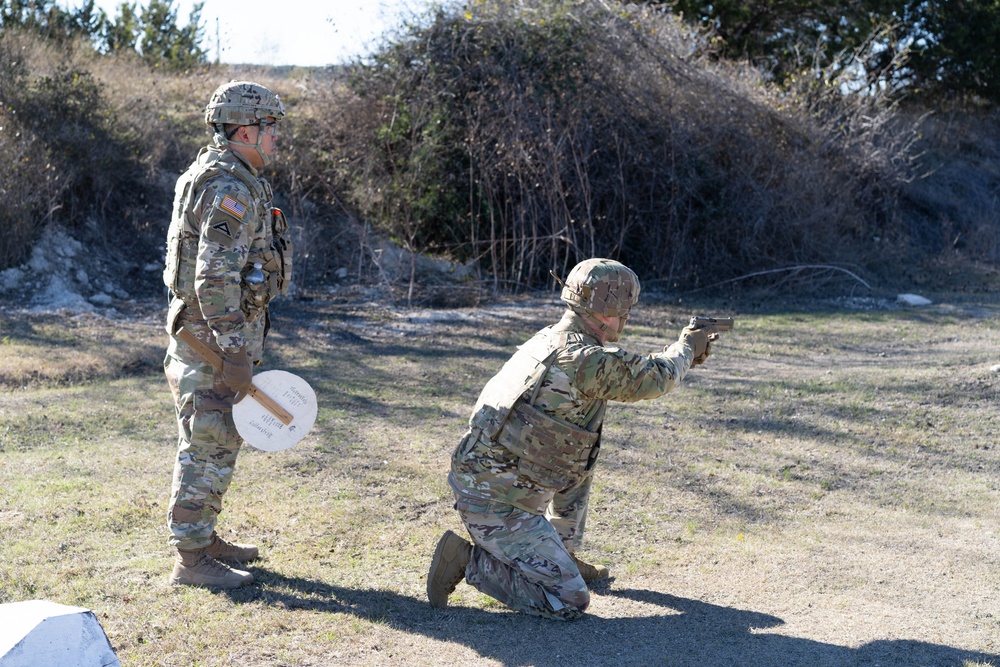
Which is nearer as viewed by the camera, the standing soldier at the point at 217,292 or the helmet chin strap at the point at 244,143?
the standing soldier at the point at 217,292

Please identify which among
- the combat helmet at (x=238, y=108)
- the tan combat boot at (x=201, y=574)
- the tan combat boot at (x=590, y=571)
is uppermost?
the combat helmet at (x=238, y=108)

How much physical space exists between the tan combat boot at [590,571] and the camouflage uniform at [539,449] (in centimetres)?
32

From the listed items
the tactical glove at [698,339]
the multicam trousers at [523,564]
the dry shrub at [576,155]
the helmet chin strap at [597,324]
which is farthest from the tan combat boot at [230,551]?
the dry shrub at [576,155]

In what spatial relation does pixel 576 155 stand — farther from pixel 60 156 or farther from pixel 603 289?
pixel 603 289

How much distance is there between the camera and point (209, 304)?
145 inches

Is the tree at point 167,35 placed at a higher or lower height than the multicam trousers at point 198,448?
higher

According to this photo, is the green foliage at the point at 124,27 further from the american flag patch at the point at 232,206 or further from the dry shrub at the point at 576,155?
the american flag patch at the point at 232,206

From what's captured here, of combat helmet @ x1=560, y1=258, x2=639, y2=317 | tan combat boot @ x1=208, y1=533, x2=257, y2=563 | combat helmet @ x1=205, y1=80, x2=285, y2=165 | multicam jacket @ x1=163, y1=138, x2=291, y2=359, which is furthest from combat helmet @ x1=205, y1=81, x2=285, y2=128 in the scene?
tan combat boot @ x1=208, y1=533, x2=257, y2=563

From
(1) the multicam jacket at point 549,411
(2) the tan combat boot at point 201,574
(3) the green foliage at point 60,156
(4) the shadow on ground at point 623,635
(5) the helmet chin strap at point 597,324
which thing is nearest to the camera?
(4) the shadow on ground at point 623,635

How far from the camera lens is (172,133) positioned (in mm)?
14109

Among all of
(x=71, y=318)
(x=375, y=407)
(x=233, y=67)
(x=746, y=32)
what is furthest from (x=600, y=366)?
(x=746, y=32)

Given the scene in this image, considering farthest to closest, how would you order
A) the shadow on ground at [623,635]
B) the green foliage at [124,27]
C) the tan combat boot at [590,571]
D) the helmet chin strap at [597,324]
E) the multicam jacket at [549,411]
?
the green foliage at [124,27]
the tan combat boot at [590,571]
the helmet chin strap at [597,324]
the multicam jacket at [549,411]
the shadow on ground at [623,635]

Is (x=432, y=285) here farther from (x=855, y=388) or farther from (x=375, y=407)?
(x=855, y=388)

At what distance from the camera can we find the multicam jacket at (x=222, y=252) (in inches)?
146
